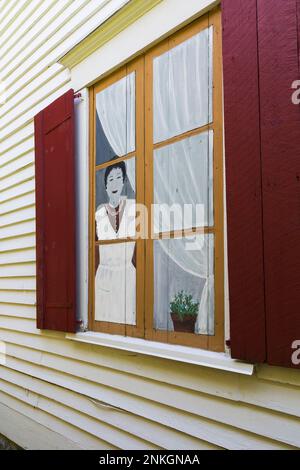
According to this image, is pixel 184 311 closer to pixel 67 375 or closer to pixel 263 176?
pixel 263 176

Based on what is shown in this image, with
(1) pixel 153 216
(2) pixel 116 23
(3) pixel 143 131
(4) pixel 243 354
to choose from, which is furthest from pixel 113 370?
(2) pixel 116 23

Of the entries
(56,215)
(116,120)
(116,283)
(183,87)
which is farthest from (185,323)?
(56,215)

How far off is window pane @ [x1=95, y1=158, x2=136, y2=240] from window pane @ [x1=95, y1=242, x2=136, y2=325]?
0.10 meters

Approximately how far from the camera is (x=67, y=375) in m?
3.71

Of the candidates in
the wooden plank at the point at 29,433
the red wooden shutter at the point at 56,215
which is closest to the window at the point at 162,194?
the red wooden shutter at the point at 56,215

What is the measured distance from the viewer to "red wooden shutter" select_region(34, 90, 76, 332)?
356 centimetres

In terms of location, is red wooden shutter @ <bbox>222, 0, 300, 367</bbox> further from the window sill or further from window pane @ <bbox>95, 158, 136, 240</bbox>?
window pane @ <bbox>95, 158, 136, 240</bbox>

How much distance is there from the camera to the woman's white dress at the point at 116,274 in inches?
120

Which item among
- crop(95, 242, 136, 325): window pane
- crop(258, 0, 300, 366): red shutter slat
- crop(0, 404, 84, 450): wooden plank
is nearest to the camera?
crop(258, 0, 300, 366): red shutter slat

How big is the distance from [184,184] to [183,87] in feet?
1.80

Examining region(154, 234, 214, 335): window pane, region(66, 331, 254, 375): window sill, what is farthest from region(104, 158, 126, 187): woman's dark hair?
region(66, 331, 254, 375): window sill

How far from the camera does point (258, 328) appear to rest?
2.05 metres

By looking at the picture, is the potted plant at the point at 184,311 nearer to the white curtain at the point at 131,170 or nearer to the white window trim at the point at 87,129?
the white window trim at the point at 87,129

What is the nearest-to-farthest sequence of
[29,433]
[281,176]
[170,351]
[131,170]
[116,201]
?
[281,176] < [170,351] < [131,170] < [116,201] < [29,433]
